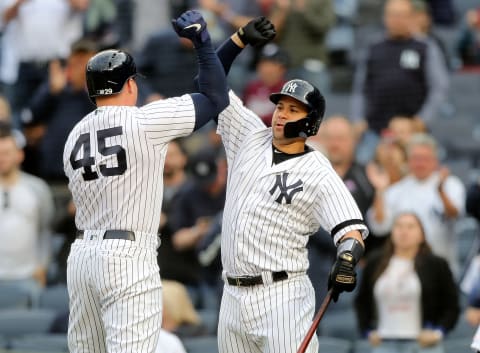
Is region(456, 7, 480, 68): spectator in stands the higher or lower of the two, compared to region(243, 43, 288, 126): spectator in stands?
higher

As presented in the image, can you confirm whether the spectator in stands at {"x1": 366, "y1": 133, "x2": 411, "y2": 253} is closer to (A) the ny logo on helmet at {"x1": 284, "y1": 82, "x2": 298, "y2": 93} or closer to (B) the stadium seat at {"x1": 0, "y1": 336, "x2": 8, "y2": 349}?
(B) the stadium seat at {"x1": 0, "y1": 336, "x2": 8, "y2": 349}

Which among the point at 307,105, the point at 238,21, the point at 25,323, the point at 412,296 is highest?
the point at 238,21

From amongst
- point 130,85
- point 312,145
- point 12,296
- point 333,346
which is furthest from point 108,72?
point 12,296

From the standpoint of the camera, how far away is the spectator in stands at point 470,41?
1192 centimetres

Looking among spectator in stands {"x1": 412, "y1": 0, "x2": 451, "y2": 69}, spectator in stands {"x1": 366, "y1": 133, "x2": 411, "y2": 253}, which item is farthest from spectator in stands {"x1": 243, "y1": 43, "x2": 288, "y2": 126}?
spectator in stands {"x1": 412, "y1": 0, "x2": 451, "y2": 69}

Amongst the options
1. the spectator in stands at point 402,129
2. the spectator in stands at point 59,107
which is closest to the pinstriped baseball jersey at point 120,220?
the spectator in stands at point 402,129

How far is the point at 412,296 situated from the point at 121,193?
297 centimetres

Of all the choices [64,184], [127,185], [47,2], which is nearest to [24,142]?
[64,184]

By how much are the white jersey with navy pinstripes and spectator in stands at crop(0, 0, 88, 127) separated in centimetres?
532

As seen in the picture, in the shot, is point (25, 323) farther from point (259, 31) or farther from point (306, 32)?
point (259, 31)

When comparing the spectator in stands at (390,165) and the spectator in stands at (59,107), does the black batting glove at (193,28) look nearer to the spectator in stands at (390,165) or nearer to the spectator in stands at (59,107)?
the spectator in stands at (390,165)

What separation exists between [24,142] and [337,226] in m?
5.10

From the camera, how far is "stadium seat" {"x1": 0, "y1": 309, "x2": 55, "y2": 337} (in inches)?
383

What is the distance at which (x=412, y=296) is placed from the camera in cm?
868
